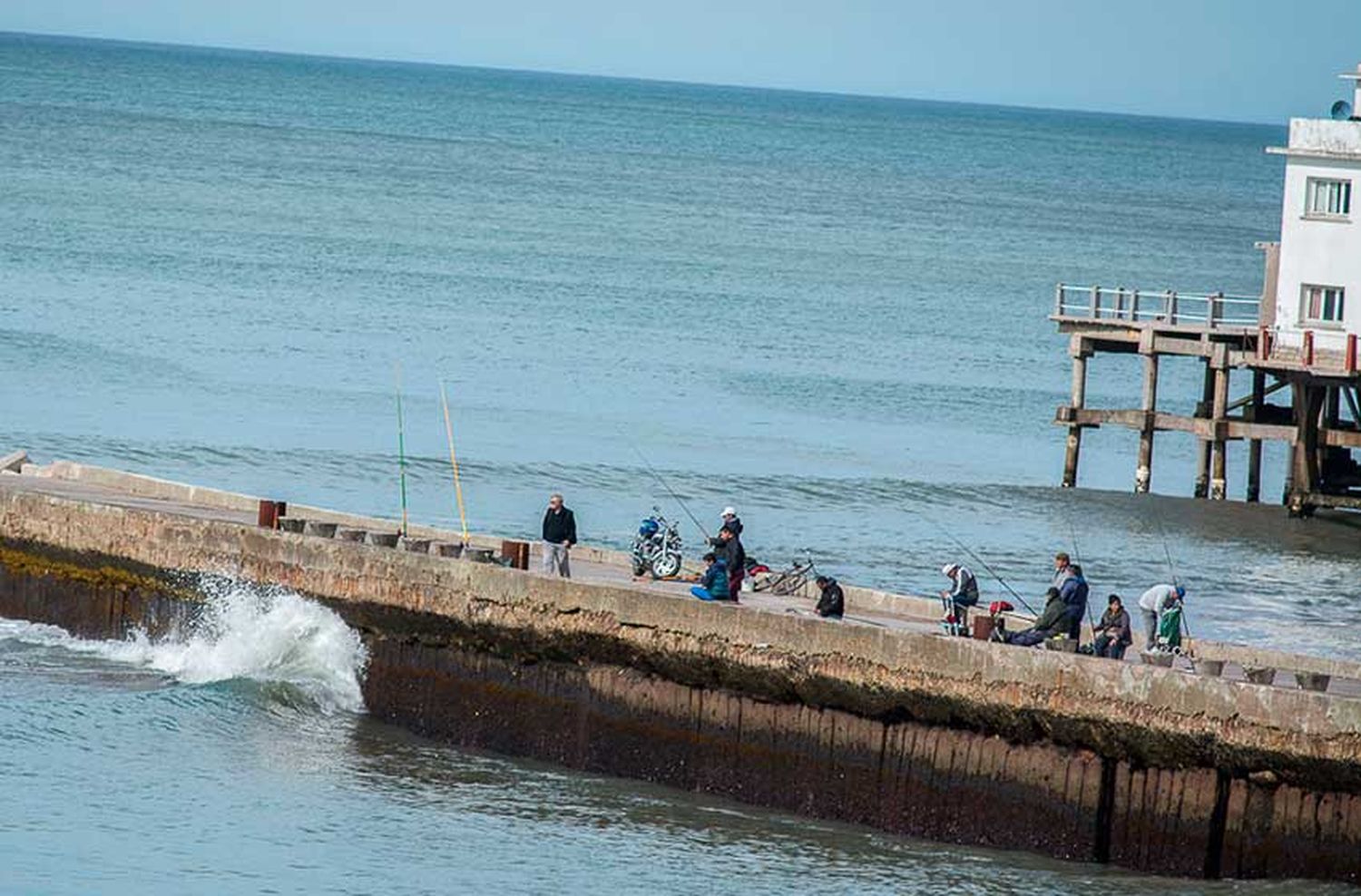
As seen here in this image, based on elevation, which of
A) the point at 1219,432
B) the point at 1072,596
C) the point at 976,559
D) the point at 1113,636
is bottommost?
the point at 1113,636

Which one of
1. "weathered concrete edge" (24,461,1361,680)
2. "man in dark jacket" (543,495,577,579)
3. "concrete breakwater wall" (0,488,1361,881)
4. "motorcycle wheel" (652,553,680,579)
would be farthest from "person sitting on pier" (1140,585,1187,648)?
"man in dark jacket" (543,495,577,579)

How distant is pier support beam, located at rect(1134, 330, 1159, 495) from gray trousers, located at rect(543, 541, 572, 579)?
24165 millimetres

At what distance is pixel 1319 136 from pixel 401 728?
90.3ft

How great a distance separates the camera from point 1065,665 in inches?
970

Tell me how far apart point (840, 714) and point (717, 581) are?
248 centimetres

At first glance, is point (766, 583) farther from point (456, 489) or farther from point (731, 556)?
point (456, 489)

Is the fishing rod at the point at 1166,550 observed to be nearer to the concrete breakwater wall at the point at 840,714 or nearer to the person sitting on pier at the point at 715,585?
the person sitting on pier at the point at 715,585

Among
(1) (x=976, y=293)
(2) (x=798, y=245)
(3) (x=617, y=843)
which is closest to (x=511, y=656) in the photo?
(3) (x=617, y=843)

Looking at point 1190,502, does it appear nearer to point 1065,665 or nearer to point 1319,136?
Result: point 1319,136

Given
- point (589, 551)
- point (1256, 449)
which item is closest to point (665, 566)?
point (589, 551)

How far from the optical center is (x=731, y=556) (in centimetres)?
2798

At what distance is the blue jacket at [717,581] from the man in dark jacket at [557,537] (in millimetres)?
1979

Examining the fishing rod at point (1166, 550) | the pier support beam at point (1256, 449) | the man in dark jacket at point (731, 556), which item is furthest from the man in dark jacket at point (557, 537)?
the pier support beam at point (1256, 449)

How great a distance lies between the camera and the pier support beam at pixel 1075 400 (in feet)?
173
